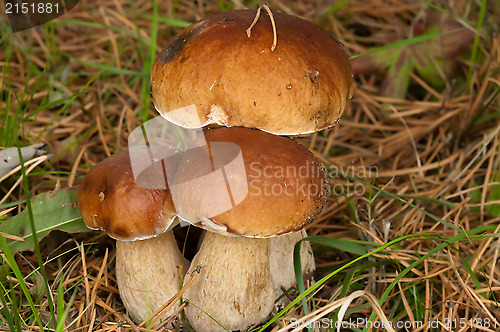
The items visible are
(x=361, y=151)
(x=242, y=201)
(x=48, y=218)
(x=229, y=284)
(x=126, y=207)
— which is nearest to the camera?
(x=242, y=201)

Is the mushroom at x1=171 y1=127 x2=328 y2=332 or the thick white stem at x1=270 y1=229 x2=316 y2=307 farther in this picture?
the thick white stem at x1=270 y1=229 x2=316 y2=307

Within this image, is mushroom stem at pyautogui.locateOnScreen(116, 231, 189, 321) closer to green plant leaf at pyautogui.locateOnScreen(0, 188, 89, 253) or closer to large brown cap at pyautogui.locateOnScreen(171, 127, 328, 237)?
green plant leaf at pyautogui.locateOnScreen(0, 188, 89, 253)

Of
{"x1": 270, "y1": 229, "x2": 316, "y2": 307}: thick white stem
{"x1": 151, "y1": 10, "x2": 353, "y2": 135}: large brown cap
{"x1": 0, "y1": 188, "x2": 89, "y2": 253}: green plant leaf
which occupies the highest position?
{"x1": 151, "y1": 10, "x2": 353, "y2": 135}: large brown cap

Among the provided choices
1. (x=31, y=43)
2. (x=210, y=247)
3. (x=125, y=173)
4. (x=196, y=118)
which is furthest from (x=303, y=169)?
(x=31, y=43)
